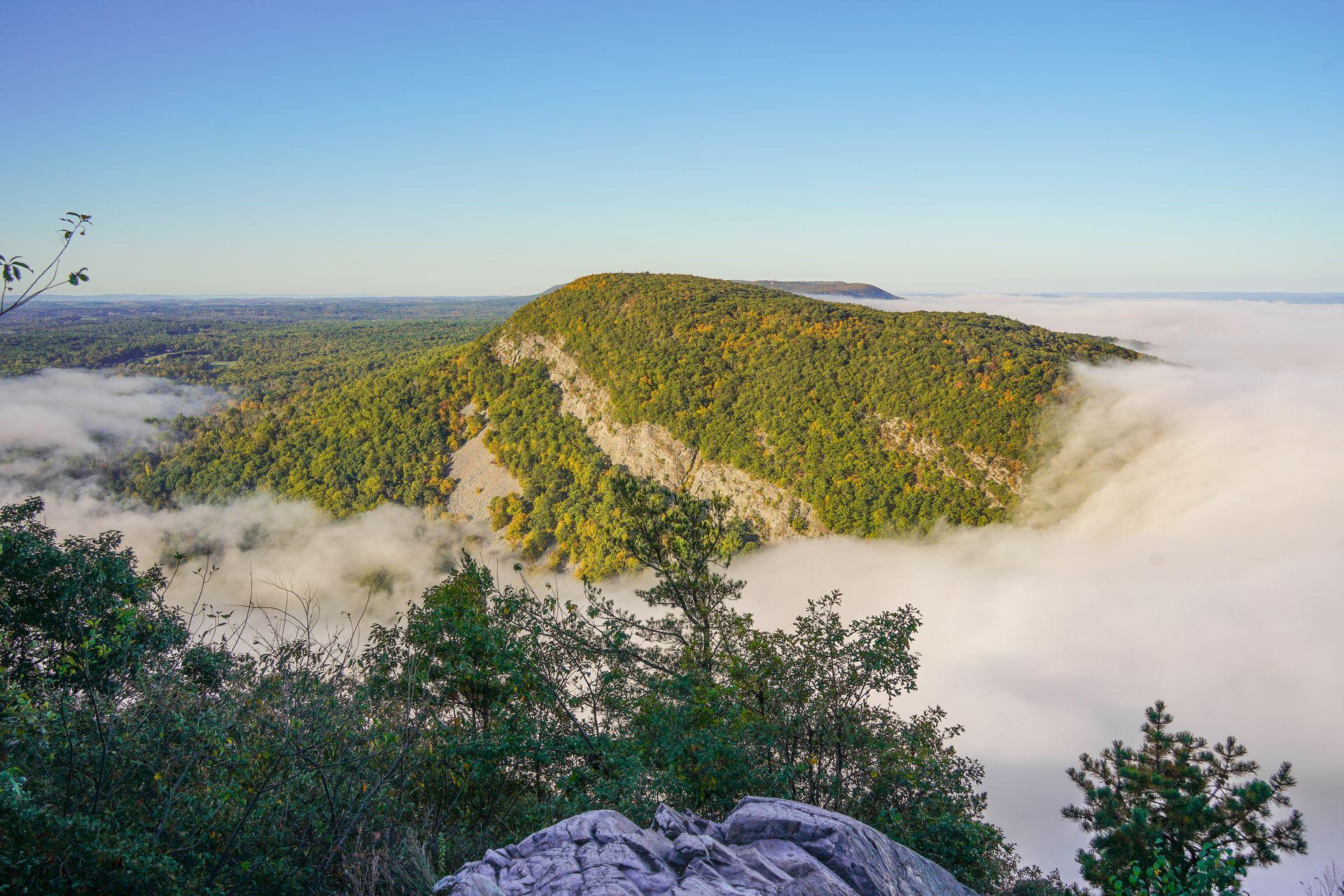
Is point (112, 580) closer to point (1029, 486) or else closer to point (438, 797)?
point (438, 797)

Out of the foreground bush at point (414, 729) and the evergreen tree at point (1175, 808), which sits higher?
the foreground bush at point (414, 729)

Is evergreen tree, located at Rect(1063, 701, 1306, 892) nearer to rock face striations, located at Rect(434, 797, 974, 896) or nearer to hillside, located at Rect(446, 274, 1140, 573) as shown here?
rock face striations, located at Rect(434, 797, 974, 896)

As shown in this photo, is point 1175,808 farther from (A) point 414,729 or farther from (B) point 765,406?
(B) point 765,406

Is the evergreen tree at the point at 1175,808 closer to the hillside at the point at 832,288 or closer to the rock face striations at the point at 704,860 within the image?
the rock face striations at the point at 704,860

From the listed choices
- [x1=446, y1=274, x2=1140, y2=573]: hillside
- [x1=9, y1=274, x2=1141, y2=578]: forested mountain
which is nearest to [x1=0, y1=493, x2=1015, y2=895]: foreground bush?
[x1=446, y1=274, x2=1140, y2=573]: hillside

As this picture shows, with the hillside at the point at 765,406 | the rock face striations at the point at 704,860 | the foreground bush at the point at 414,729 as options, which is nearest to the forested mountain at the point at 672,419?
the hillside at the point at 765,406

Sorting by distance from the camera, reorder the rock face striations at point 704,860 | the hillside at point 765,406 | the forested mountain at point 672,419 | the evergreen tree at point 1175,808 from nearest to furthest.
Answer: the rock face striations at point 704,860
the evergreen tree at point 1175,808
the hillside at point 765,406
the forested mountain at point 672,419
